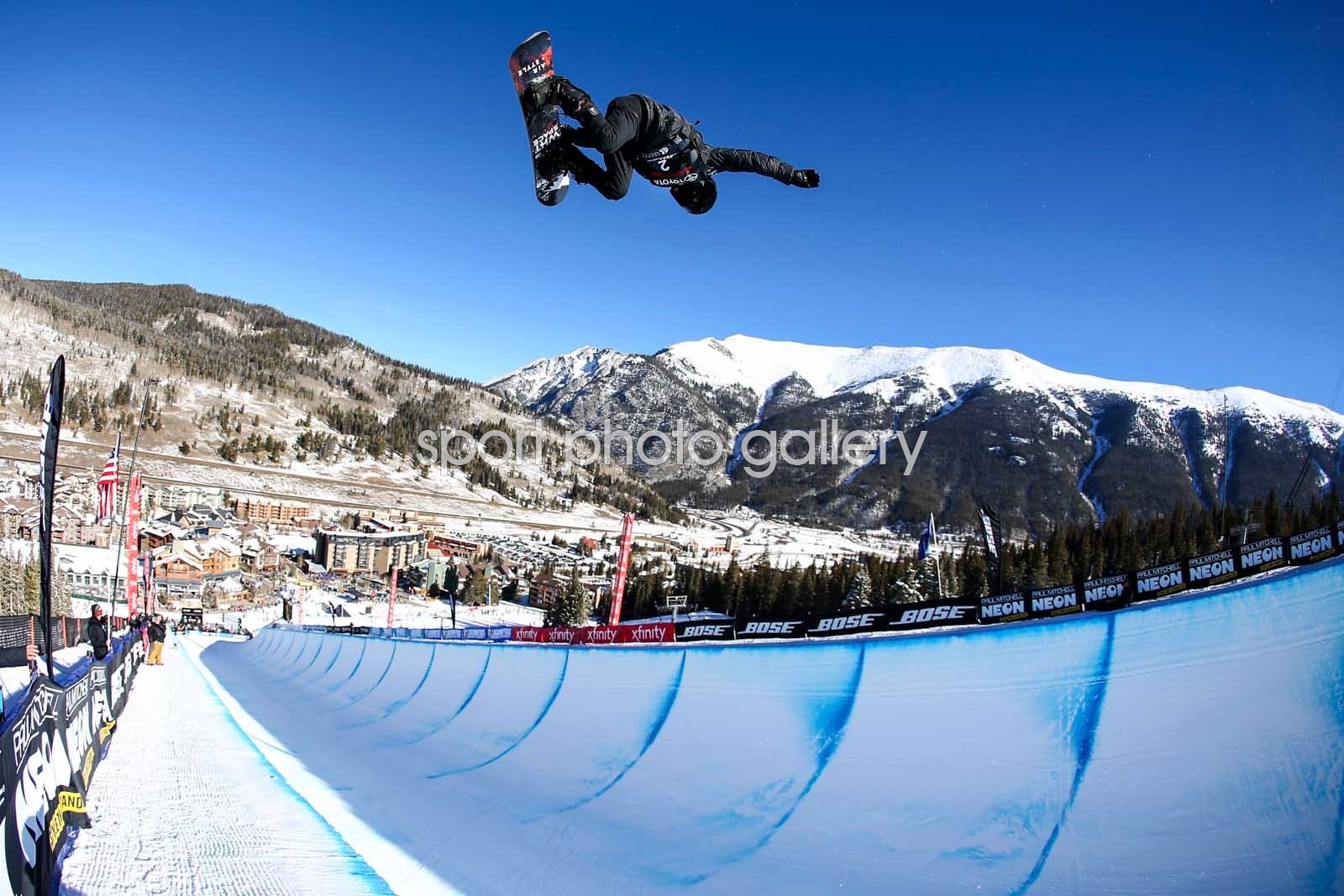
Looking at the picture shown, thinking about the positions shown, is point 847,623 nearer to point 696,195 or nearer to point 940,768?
point 696,195

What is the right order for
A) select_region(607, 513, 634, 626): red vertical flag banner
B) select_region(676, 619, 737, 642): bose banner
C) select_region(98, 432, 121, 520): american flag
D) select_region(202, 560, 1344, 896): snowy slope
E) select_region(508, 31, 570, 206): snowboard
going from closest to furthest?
select_region(202, 560, 1344, 896): snowy slope → select_region(508, 31, 570, 206): snowboard → select_region(676, 619, 737, 642): bose banner → select_region(98, 432, 121, 520): american flag → select_region(607, 513, 634, 626): red vertical flag banner

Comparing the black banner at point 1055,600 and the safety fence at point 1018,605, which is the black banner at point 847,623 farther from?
the black banner at point 1055,600

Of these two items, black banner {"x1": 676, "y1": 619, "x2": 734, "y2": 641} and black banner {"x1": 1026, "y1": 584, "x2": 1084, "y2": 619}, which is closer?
black banner {"x1": 676, "y1": 619, "x2": 734, "y2": 641}

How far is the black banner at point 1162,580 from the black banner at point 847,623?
611 cm

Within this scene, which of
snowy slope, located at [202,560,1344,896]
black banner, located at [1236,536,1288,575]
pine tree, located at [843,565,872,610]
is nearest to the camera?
snowy slope, located at [202,560,1344,896]

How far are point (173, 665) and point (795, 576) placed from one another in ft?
161

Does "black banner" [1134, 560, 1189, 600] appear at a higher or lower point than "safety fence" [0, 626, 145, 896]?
higher

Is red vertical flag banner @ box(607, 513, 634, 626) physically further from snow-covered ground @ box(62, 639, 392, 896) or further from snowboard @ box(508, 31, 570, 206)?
snowboard @ box(508, 31, 570, 206)

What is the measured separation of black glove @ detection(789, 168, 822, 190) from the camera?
6.65m

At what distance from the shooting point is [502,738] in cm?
723

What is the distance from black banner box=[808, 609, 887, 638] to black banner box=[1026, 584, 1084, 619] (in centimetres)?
476

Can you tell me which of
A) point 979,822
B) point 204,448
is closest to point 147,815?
point 979,822

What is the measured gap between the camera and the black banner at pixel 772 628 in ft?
38.2

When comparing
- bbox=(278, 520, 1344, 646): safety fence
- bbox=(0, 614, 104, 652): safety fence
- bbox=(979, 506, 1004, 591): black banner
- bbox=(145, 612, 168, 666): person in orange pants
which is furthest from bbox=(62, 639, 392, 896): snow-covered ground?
bbox=(979, 506, 1004, 591): black banner
